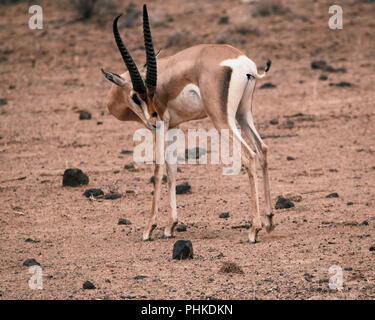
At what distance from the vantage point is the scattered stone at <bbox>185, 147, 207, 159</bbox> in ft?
38.4

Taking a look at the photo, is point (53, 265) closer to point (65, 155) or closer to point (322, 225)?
point (322, 225)

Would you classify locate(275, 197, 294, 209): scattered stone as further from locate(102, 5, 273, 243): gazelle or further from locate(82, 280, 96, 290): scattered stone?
locate(82, 280, 96, 290): scattered stone

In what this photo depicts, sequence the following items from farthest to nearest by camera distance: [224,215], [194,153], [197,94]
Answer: [194,153] < [224,215] < [197,94]

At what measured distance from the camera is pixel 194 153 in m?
11.8

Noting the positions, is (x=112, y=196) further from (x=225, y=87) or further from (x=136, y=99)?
(x=225, y=87)

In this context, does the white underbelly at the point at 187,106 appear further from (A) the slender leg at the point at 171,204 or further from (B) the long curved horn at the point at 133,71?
(A) the slender leg at the point at 171,204

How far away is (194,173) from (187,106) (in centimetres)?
283

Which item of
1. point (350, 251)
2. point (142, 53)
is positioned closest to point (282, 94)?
point (142, 53)

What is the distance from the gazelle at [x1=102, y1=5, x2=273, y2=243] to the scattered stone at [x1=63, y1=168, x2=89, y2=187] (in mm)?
1928

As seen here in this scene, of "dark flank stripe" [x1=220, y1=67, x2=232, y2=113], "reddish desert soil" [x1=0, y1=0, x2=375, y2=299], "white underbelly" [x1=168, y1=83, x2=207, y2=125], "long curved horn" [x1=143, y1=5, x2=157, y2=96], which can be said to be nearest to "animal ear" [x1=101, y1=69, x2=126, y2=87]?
"long curved horn" [x1=143, y1=5, x2=157, y2=96]

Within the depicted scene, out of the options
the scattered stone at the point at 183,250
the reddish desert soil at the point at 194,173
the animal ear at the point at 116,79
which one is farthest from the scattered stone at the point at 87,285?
the animal ear at the point at 116,79

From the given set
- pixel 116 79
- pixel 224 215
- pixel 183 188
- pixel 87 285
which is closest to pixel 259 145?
pixel 224 215

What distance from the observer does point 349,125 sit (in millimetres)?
13250

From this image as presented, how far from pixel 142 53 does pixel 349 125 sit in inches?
267
